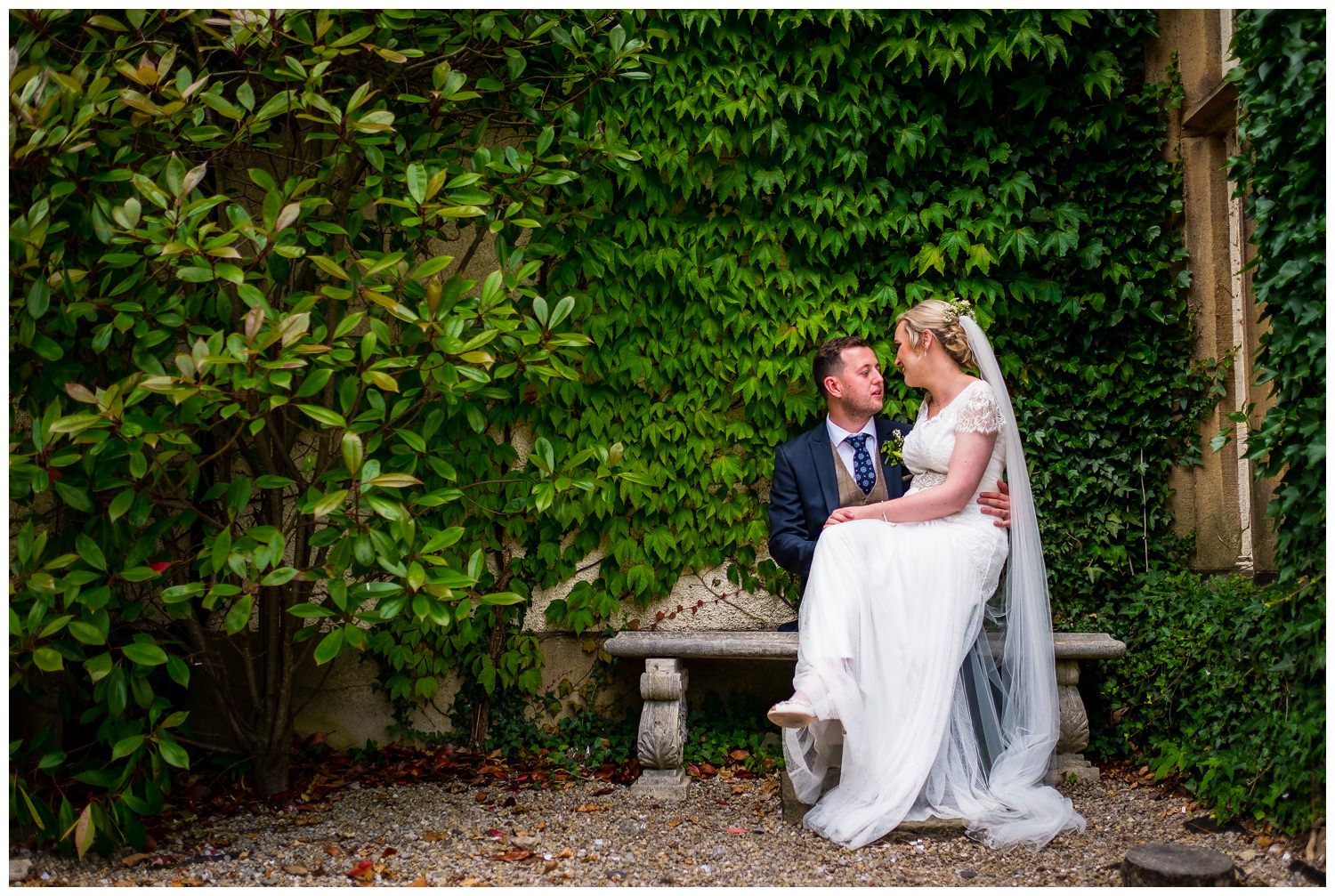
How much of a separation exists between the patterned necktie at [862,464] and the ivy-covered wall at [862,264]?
0.35 m

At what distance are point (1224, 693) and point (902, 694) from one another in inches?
46.1

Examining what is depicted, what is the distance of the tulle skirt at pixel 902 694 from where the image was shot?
3.55 metres

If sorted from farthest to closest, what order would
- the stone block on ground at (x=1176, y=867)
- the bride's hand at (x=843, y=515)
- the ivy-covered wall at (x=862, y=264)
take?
the ivy-covered wall at (x=862, y=264), the bride's hand at (x=843, y=515), the stone block on ground at (x=1176, y=867)

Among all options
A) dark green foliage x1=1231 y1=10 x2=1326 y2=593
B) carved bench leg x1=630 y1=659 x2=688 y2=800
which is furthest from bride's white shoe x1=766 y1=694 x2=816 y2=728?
dark green foliage x1=1231 y1=10 x2=1326 y2=593

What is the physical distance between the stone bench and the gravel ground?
0.33 ft

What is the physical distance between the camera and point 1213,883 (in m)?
2.92

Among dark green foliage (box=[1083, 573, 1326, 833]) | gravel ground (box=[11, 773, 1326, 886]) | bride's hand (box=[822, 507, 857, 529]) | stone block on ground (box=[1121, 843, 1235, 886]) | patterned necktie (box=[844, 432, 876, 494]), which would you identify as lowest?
gravel ground (box=[11, 773, 1326, 886])

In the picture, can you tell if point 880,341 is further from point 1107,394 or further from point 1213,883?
point 1213,883

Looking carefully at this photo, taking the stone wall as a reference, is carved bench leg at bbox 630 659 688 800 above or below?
below

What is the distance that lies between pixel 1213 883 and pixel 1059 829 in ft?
2.08

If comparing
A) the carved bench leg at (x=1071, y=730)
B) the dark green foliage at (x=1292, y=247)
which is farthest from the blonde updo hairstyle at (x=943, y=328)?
the carved bench leg at (x=1071, y=730)

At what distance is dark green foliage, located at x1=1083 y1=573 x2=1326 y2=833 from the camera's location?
10.1 ft

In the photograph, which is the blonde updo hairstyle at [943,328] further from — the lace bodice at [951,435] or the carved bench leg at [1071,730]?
the carved bench leg at [1071,730]

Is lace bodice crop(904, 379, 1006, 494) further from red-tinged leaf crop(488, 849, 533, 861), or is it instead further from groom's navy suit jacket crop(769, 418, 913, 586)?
red-tinged leaf crop(488, 849, 533, 861)
